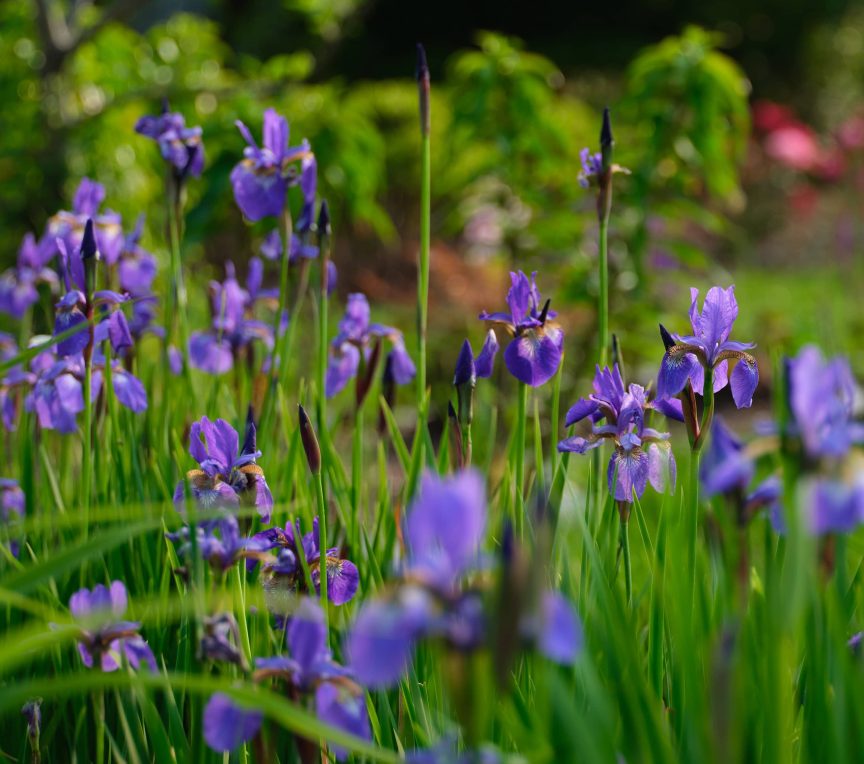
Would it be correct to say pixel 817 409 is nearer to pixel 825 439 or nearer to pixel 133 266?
pixel 825 439

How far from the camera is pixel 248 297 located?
2203mm

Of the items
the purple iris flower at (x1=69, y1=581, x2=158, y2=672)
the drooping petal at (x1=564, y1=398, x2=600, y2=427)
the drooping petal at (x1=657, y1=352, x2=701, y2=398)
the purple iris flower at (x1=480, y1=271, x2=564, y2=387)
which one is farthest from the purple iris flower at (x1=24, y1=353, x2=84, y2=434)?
the drooping petal at (x1=657, y1=352, x2=701, y2=398)

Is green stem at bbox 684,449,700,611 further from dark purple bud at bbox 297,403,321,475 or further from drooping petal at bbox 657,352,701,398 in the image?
dark purple bud at bbox 297,403,321,475

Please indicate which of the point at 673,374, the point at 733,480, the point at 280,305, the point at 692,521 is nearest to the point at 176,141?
the point at 280,305

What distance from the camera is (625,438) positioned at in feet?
4.26

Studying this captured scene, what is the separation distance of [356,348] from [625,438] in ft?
2.74

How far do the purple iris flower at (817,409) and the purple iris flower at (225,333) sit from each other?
1478 millimetres

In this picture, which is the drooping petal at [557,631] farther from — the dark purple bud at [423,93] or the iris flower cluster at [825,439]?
the dark purple bud at [423,93]

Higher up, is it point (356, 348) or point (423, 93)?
point (423, 93)

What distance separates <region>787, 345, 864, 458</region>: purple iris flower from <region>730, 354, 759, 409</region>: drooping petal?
61cm

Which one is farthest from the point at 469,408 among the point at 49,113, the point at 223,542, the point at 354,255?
the point at 354,255

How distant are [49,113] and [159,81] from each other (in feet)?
1.84

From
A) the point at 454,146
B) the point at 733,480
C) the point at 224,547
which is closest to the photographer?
the point at 733,480

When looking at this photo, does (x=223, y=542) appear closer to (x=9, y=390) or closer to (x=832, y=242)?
(x=9, y=390)
